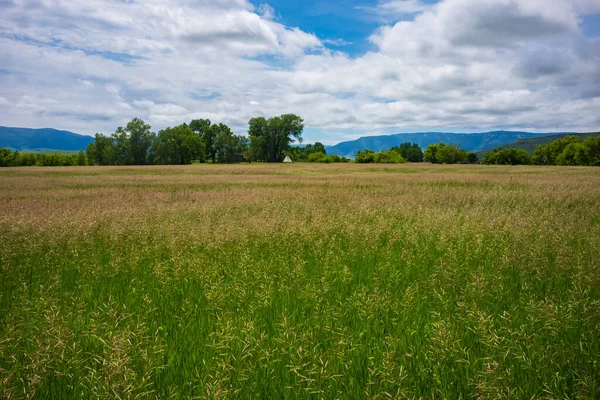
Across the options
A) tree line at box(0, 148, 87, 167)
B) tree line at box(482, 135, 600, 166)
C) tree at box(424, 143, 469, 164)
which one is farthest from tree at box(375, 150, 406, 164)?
tree line at box(0, 148, 87, 167)

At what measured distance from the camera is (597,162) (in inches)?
3324

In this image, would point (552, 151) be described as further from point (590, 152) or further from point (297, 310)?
point (297, 310)

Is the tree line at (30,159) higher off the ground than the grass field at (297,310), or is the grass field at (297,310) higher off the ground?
the tree line at (30,159)

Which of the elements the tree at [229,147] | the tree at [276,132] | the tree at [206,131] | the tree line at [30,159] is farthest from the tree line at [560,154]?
the tree line at [30,159]

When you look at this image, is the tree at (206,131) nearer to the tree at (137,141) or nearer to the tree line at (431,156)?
the tree at (137,141)

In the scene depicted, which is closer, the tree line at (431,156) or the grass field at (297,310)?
the grass field at (297,310)

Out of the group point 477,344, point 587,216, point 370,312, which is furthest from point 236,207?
point 587,216

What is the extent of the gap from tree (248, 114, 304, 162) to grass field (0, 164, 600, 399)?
10476 cm

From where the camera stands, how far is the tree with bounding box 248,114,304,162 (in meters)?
112

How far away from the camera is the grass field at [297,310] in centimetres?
271

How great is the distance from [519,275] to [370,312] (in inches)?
118

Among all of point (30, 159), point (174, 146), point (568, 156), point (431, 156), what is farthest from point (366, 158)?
point (30, 159)

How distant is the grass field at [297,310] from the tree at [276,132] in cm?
10476

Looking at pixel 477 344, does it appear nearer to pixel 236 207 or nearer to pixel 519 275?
pixel 519 275
